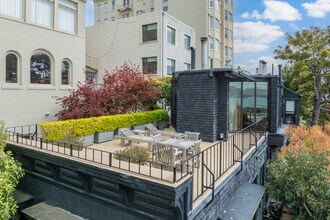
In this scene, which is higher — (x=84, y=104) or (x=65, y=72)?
(x=65, y=72)

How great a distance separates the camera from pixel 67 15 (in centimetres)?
1356

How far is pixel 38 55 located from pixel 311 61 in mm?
22191

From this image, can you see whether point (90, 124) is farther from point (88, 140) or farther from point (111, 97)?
point (111, 97)

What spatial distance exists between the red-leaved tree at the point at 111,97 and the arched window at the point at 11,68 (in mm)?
2183

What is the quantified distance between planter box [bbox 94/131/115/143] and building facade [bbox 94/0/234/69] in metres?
17.2

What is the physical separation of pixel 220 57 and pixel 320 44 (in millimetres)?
12515

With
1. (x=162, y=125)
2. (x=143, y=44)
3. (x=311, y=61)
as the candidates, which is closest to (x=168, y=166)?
(x=162, y=125)

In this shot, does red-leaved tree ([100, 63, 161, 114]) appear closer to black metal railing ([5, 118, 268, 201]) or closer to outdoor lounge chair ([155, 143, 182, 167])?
black metal railing ([5, 118, 268, 201])

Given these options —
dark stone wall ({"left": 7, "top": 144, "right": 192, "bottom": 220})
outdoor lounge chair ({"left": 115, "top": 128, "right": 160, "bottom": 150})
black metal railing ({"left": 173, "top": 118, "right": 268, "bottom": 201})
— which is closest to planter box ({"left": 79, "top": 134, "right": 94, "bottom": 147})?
outdoor lounge chair ({"left": 115, "top": 128, "right": 160, "bottom": 150})

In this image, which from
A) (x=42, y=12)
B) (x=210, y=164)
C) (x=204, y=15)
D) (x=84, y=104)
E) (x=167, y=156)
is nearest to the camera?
(x=210, y=164)

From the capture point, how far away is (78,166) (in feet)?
18.9

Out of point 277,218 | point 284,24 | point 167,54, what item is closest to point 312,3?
point 284,24

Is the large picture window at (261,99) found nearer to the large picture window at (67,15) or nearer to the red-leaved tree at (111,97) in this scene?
the red-leaved tree at (111,97)

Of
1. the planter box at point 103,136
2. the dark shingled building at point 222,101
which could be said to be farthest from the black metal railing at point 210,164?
the planter box at point 103,136
